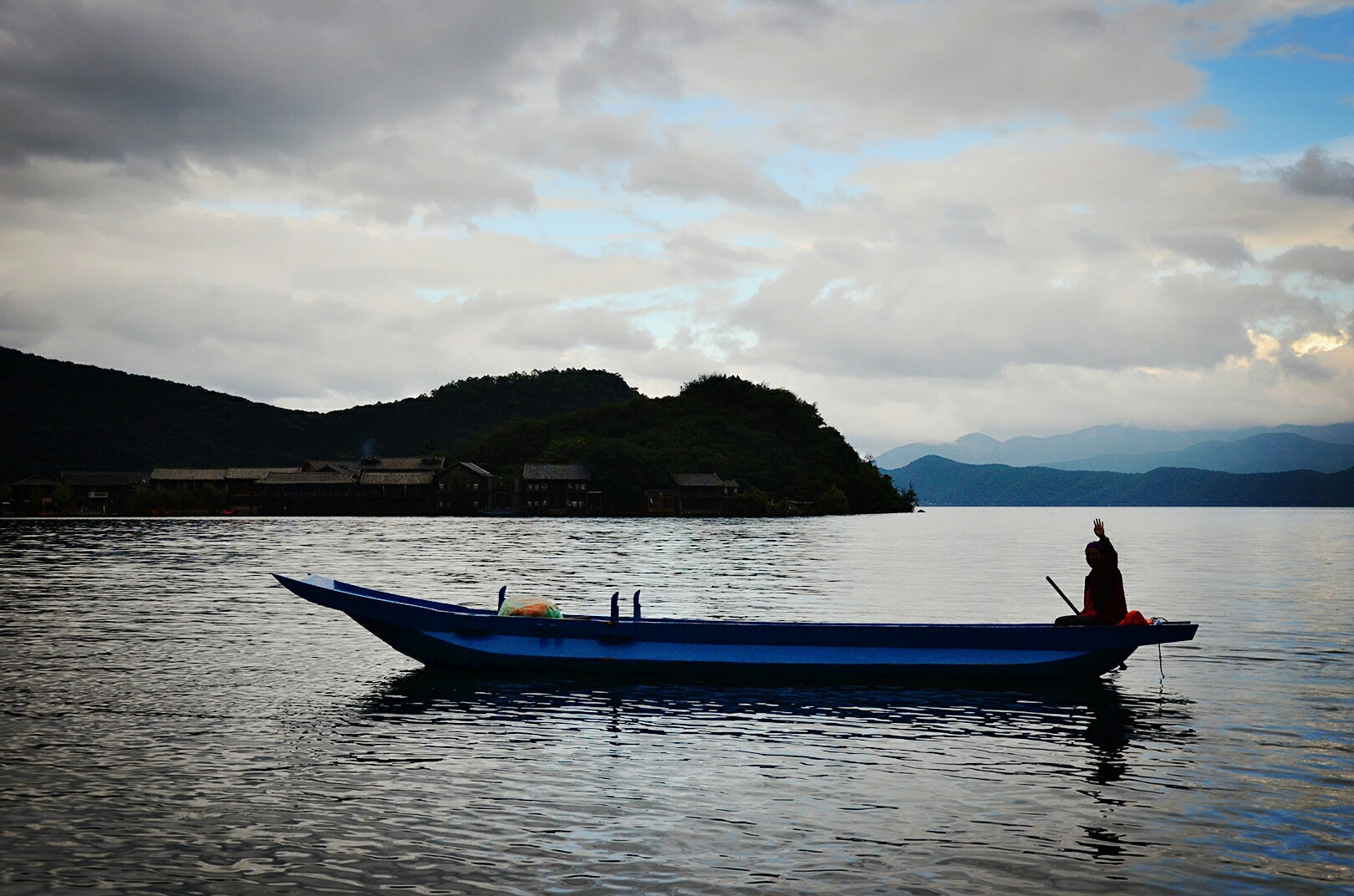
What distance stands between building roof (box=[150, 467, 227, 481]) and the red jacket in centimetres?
15115

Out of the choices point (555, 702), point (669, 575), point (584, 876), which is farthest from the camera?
point (669, 575)

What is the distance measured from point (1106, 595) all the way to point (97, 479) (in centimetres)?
15500

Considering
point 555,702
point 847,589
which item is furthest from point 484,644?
point 847,589

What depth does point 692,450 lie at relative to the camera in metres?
167

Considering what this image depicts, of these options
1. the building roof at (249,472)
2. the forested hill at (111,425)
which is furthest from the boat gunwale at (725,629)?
the forested hill at (111,425)

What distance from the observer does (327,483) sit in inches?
5625

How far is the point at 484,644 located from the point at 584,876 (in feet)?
33.7

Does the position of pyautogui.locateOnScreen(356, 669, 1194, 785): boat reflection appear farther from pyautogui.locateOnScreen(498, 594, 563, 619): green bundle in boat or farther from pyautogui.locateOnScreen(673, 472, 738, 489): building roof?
pyautogui.locateOnScreen(673, 472, 738, 489): building roof

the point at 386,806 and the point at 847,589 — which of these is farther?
the point at 847,589

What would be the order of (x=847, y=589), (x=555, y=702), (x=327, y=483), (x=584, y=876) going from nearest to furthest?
1. (x=584, y=876)
2. (x=555, y=702)
3. (x=847, y=589)
4. (x=327, y=483)

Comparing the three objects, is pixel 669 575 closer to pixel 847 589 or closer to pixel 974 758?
pixel 847 589

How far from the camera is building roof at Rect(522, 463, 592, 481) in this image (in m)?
146

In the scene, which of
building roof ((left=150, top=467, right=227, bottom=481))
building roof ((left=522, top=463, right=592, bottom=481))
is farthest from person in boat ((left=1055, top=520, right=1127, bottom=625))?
building roof ((left=150, top=467, right=227, bottom=481))

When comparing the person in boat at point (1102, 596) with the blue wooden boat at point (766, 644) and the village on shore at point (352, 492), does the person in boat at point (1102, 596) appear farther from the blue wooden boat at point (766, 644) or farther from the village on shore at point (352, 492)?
the village on shore at point (352, 492)
